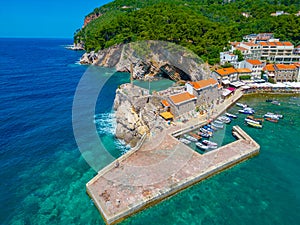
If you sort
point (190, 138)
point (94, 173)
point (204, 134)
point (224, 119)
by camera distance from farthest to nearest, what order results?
point (224, 119) → point (204, 134) → point (190, 138) → point (94, 173)

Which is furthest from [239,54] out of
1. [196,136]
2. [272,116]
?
[196,136]

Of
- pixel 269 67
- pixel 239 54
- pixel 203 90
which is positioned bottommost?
pixel 203 90

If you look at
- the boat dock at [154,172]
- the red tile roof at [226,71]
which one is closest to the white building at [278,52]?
the red tile roof at [226,71]

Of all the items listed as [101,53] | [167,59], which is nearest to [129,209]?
[167,59]

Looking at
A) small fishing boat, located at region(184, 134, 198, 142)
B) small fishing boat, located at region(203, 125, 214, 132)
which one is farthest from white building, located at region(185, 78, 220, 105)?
small fishing boat, located at region(184, 134, 198, 142)

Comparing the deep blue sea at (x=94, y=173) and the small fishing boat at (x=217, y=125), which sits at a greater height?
the small fishing boat at (x=217, y=125)

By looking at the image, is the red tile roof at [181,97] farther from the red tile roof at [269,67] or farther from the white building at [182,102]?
the red tile roof at [269,67]

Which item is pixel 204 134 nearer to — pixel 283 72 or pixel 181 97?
pixel 181 97
